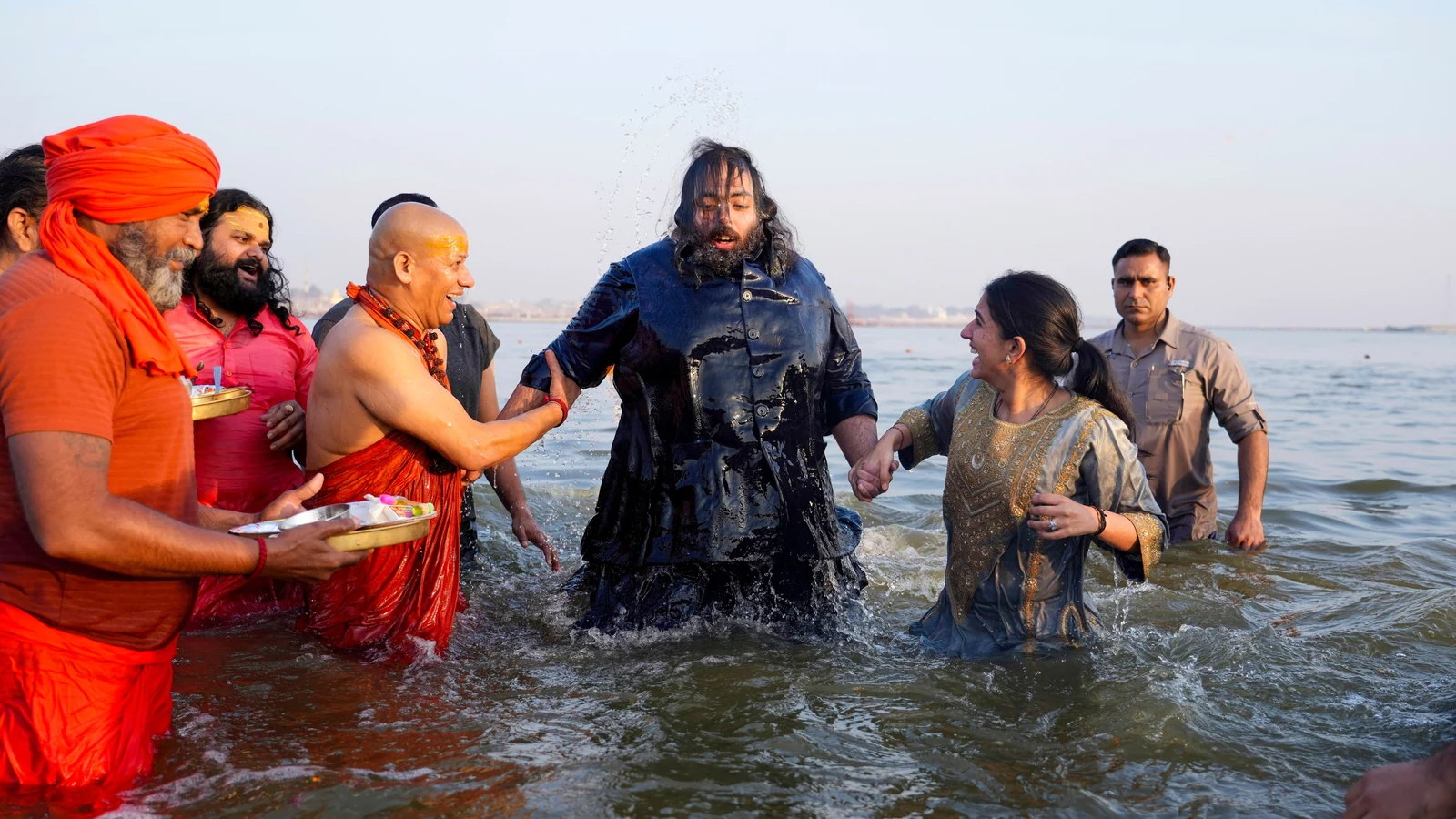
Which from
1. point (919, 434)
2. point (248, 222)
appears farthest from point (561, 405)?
point (248, 222)

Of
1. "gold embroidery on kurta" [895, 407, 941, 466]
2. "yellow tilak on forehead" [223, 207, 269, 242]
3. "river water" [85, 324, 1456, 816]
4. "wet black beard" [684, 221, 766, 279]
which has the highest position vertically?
"yellow tilak on forehead" [223, 207, 269, 242]

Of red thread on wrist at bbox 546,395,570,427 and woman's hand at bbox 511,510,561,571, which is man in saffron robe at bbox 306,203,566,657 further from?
woman's hand at bbox 511,510,561,571

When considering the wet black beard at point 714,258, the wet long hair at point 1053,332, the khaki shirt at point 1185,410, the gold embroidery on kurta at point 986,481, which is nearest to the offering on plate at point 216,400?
the wet black beard at point 714,258

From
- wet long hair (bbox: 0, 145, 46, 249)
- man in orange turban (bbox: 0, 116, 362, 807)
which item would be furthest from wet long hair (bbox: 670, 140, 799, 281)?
wet long hair (bbox: 0, 145, 46, 249)

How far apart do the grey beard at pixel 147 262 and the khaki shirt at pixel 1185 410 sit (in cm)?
580

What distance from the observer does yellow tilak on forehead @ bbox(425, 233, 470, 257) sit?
13.3 feet

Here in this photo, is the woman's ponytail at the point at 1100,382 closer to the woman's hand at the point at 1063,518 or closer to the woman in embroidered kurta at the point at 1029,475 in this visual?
the woman in embroidered kurta at the point at 1029,475

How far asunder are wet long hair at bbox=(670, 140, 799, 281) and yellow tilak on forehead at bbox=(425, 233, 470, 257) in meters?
0.98

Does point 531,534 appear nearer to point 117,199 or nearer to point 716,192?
point 716,192

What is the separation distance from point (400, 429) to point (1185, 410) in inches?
208

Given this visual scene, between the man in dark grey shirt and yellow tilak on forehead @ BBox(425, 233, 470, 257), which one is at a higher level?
yellow tilak on forehead @ BBox(425, 233, 470, 257)

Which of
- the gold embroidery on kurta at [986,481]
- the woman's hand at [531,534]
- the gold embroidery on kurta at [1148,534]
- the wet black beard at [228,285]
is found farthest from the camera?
the woman's hand at [531,534]

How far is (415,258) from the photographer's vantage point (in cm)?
405

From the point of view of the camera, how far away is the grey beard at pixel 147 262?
297 cm
